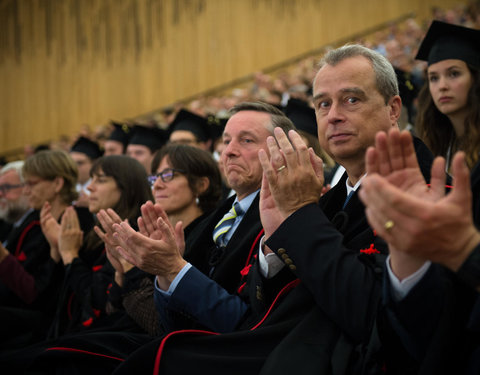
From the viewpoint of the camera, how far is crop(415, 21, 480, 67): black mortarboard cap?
122 inches

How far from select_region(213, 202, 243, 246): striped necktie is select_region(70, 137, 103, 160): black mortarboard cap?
362 cm

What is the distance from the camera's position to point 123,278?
110 inches

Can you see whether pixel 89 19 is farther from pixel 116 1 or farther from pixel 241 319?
pixel 241 319

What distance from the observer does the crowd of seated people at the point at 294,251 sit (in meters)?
1.29

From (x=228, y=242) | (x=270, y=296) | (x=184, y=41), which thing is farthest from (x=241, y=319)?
(x=184, y=41)

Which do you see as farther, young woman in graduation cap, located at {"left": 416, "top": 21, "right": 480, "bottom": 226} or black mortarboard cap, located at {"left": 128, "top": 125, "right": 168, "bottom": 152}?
black mortarboard cap, located at {"left": 128, "top": 125, "right": 168, "bottom": 152}

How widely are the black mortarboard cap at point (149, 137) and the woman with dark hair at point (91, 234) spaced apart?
5.23 ft

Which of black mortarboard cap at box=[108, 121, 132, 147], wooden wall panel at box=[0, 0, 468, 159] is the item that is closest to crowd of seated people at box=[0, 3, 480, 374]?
black mortarboard cap at box=[108, 121, 132, 147]

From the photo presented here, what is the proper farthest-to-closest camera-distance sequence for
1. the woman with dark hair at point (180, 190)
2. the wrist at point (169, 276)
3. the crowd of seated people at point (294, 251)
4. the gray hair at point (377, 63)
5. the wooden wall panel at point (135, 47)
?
the wooden wall panel at point (135, 47) < the woman with dark hair at point (180, 190) < the wrist at point (169, 276) < the gray hair at point (377, 63) < the crowd of seated people at point (294, 251)

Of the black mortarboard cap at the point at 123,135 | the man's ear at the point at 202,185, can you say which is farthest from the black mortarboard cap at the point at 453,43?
the black mortarboard cap at the point at 123,135

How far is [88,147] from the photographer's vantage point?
5.83 m

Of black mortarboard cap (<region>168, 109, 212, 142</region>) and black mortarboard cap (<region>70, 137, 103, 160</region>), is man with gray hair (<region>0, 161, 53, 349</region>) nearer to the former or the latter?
black mortarboard cap (<region>168, 109, 212, 142</region>)

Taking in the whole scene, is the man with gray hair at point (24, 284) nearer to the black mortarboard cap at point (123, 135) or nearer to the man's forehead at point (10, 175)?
the man's forehead at point (10, 175)

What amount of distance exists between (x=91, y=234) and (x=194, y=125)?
1639 mm
